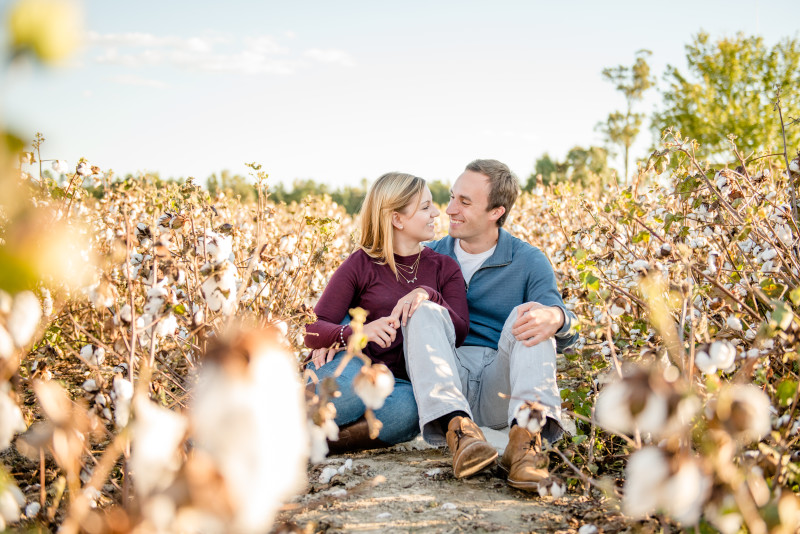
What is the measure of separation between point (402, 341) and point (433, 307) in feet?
1.22

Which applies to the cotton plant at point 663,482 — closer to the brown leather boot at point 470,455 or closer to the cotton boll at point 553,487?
the cotton boll at point 553,487

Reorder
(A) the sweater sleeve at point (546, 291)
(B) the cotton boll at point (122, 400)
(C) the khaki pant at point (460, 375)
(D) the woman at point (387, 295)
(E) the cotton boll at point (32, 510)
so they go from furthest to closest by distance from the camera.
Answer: (A) the sweater sleeve at point (546, 291) < (D) the woman at point (387, 295) < (C) the khaki pant at point (460, 375) < (E) the cotton boll at point (32, 510) < (B) the cotton boll at point (122, 400)

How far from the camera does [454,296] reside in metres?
3.01

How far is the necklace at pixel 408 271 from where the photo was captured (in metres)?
3.02

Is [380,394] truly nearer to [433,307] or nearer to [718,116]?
[433,307]

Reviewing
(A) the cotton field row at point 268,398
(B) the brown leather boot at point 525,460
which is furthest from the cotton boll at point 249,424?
(B) the brown leather boot at point 525,460

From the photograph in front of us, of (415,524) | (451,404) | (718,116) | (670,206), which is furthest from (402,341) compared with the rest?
(718,116)

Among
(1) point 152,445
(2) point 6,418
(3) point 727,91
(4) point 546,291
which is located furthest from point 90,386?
(3) point 727,91

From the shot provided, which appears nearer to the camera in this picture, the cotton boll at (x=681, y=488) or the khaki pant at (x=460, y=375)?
the cotton boll at (x=681, y=488)

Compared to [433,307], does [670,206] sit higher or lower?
higher

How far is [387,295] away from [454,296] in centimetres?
33

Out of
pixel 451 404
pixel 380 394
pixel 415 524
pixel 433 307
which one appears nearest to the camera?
pixel 380 394

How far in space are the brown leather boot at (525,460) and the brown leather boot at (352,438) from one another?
0.65 metres

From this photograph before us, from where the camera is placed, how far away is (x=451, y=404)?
7.89 ft
